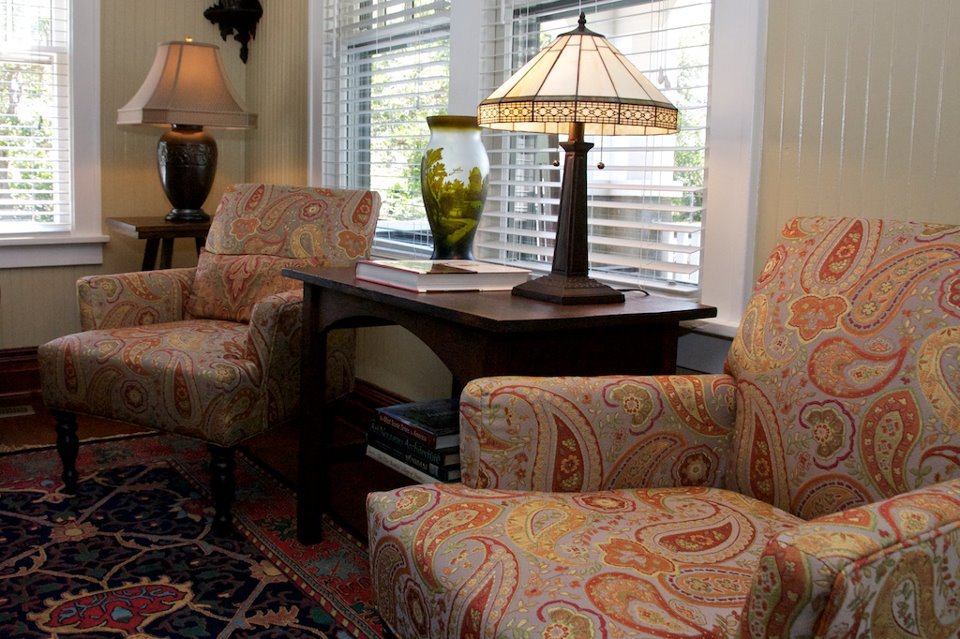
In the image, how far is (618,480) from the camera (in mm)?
1482

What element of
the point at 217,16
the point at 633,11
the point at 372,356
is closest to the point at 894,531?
the point at 633,11

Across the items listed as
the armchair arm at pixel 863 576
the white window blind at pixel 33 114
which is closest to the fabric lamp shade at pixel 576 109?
the armchair arm at pixel 863 576

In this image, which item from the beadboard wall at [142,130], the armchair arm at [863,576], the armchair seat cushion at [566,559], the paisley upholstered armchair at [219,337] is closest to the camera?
the armchair arm at [863,576]

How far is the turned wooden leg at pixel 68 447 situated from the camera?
2625mm

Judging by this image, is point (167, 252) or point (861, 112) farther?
point (167, 252)

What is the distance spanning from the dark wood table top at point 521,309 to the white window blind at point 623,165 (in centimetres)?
18

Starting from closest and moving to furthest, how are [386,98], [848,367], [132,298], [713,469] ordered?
1. [848,367]
2. [713,469]
3. [132,298]
4. [386,98]

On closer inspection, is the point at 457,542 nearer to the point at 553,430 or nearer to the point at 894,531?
the point at 553,430

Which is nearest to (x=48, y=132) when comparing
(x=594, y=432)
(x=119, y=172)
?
(x=119, y=172)

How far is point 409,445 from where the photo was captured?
6.53ft

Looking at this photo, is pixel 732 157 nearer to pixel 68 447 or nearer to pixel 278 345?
pixel 278 345

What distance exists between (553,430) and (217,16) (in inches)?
119

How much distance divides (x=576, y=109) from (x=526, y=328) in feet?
1.33

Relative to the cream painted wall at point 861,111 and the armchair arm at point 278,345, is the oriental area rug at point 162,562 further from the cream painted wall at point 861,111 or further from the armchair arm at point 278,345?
the cream painted wall at point 861,111
